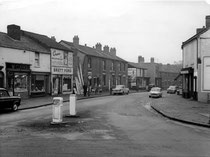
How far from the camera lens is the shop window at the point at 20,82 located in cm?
2905

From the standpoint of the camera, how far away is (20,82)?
2967cm

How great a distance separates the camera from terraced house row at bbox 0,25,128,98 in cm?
2842

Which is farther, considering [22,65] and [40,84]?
[40,84]

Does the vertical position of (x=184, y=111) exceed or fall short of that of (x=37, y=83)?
it falls short

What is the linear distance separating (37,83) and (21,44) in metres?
4.65

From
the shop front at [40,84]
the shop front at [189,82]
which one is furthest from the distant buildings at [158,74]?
the shop front at [40,84]

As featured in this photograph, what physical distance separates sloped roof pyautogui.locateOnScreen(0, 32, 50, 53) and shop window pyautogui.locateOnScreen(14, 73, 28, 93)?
9.36 feet

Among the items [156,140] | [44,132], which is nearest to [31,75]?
[44,132]

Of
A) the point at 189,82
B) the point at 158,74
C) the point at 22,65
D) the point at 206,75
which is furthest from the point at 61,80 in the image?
the point at 158,74

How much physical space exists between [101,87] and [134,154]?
142ft

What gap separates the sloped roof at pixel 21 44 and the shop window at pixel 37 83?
300 centimetres

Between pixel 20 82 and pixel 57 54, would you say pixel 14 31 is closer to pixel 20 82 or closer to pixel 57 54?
pixel 20 82

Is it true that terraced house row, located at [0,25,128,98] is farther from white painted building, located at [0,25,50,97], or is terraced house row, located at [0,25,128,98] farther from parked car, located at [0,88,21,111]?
parked car, located at [0,88,21,111]

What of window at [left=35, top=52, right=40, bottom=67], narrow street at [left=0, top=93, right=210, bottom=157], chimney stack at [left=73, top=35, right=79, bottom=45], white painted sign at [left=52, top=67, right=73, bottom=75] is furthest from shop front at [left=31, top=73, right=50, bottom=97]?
narrow street at [left=0, top=93, right=210, bottom=157]
